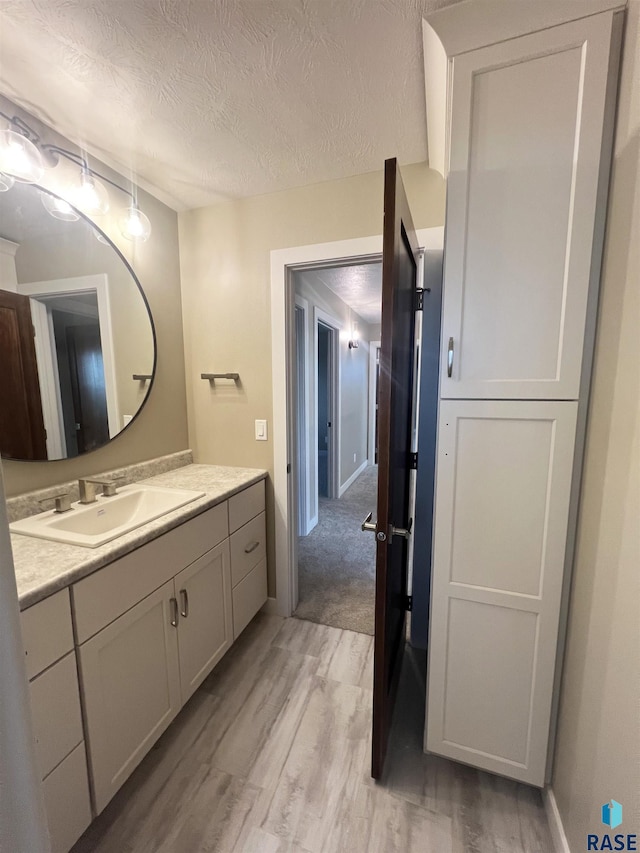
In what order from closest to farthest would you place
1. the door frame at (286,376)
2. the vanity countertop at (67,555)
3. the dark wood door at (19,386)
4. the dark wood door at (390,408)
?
1. the vanity countertop at (67,555)
2. the dark wood door at (390,408)
3. the dark wood door at (19,386)
4. the door frame at (286,376)

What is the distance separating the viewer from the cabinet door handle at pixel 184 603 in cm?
134

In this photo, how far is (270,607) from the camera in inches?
83.0

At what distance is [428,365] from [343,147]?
1.00 m

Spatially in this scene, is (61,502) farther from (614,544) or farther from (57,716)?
(614,544)

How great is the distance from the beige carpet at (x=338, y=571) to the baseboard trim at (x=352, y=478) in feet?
1.36

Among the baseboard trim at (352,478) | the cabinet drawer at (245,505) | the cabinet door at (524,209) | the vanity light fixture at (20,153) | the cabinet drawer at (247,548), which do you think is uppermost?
the vanity light fixture at (20,153)

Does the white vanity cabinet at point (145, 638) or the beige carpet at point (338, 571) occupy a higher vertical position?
the white vanity cabinet at point (145, 638)

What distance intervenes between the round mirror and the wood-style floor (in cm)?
124

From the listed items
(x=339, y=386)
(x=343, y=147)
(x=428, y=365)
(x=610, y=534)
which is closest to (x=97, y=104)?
(x=343, y=147)

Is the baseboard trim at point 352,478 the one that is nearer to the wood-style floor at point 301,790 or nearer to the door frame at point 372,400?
the door frame at point 372,400

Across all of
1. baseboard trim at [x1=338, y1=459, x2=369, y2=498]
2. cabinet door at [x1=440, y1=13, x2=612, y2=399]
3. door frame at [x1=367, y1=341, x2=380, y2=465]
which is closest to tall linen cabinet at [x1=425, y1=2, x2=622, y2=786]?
cabinet door at [x1=440, y1=13, x2=612, y2=399]

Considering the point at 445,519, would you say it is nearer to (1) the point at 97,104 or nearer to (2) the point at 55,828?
(2) the point at 55,828

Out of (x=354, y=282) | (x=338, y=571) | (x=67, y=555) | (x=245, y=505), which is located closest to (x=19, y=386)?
(x=67, y=555)

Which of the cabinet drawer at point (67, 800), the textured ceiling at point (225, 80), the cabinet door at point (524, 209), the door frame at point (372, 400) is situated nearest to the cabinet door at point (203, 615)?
the cabinet drawer at point (67, 800)
